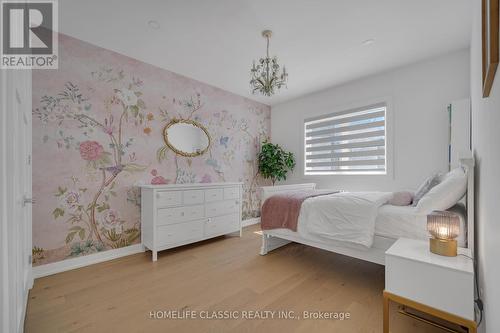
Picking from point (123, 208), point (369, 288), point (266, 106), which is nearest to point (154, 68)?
point (123, 208)

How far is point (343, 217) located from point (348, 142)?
213 cm

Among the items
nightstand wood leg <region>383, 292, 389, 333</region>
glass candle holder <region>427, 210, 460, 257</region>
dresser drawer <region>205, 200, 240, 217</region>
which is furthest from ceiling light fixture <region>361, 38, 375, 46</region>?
dresser drawer <region>205, 200, 240, 217</region>

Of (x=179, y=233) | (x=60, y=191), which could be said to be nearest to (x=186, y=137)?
(x=179, y=233)

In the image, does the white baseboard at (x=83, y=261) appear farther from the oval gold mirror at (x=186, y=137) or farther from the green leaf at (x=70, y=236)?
the oval gold mirror at (x=186, y=137)

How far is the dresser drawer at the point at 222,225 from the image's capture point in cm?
314

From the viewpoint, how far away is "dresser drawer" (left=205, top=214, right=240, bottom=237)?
10.3 ft

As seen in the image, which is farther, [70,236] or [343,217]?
[70,236]

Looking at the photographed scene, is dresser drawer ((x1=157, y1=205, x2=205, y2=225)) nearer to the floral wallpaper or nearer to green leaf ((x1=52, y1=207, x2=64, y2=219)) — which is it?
the floral wallpaper

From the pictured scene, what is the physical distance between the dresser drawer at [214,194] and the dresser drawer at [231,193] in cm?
8

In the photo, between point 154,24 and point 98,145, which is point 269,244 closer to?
point 98,145

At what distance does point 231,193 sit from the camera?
3.46 m

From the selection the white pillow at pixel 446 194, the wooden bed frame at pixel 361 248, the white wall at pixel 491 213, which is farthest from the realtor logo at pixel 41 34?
the white pillow at pixel 446 194

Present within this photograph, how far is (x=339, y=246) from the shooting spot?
2.07 metres

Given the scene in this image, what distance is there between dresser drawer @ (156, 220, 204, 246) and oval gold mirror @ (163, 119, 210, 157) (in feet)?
3.61
